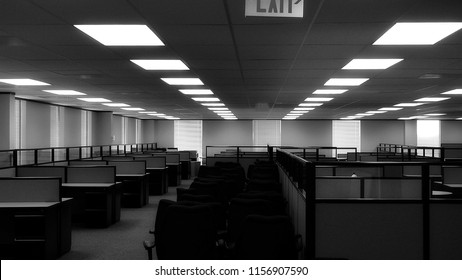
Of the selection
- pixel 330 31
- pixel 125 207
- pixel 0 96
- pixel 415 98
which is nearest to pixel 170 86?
pixel 125 207

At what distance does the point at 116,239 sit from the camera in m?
5.05

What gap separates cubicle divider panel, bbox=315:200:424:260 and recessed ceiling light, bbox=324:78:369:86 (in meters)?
3.90

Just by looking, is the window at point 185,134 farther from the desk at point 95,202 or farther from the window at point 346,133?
the desk at point 95,202

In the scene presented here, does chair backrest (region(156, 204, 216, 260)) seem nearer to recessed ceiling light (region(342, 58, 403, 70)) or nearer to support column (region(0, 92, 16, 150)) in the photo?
recessed ceiling light (region(342, 58, 403, 70))

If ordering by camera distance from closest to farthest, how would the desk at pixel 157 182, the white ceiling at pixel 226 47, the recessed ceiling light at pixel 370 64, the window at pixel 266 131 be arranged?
the white ceiling at pixel 226 47 → the recessed ceiling light at pixel 370 64 → the desk at pixel 157 182 → the window at pixel 266 131

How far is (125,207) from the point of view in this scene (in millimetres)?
7422

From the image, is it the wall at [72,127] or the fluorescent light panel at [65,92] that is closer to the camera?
the fluorescent light panel at [65,92]

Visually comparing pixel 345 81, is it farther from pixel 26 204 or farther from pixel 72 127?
pixel 72 127

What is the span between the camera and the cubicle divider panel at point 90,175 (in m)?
6.03

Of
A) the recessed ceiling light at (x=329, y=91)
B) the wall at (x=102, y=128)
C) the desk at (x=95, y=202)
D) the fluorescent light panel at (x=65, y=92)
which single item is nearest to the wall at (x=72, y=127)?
the wall at (x=102, y=128)

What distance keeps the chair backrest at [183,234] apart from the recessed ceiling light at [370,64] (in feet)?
10.0

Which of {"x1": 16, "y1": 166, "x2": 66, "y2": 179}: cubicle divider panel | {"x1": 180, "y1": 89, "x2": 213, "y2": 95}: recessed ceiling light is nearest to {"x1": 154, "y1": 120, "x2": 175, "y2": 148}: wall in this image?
{"x1": 180, "y1": 89, "x2": 213, "y2": 95}: recessed ceiling light

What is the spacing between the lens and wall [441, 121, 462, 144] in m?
18.3

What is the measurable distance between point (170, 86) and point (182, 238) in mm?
4819
